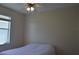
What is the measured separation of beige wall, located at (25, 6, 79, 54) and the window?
0.62ft

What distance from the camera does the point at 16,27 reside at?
129 centimetres

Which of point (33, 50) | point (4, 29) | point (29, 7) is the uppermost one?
point (29, 7)

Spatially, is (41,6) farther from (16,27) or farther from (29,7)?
(16,27)

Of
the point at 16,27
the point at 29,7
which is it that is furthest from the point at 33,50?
the point at 29,7

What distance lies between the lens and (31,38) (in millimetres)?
1299

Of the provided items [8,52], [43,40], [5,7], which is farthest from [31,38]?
[5,7]

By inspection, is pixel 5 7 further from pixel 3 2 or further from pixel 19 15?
pixel 19 15

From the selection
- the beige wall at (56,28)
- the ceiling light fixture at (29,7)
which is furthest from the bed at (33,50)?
the ceiling light fixture at (29,7)

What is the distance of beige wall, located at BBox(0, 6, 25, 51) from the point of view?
4.13 ft

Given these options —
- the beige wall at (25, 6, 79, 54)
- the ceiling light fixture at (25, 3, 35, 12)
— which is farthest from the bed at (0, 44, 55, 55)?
the ceiling light fixture at (25, 3, 35, 12)

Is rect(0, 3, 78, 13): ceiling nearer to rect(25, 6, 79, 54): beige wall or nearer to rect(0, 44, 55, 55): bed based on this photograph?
rect(25, 6, 79, 54): beige wall

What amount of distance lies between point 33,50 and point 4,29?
0.36 m

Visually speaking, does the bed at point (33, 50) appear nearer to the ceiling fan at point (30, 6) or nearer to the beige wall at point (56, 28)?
the beige wall at point (56, 28)

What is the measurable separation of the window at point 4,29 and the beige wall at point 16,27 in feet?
0.13
